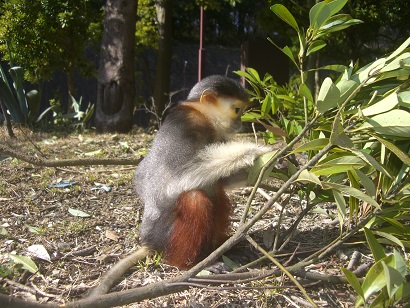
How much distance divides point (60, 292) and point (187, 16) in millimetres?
13895

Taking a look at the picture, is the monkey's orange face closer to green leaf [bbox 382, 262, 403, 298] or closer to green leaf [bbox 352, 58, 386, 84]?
green leaf [bbox 352, 58, 386, 84]

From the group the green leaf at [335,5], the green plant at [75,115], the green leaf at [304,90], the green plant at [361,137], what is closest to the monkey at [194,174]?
the green plant at [361,137]

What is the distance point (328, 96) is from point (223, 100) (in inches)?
48.2

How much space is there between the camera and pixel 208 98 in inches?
122

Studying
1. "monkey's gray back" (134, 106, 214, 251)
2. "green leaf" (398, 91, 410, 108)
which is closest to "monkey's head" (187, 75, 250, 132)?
"monkey's gray back" (134, 106, 214, 251)

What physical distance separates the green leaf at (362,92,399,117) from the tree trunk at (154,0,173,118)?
8.13m

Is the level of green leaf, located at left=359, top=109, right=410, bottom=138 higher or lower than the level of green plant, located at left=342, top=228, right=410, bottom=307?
higher

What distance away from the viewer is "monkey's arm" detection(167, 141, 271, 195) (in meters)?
2.72

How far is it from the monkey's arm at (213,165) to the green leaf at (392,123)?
91 cm

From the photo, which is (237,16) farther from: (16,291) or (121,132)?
(16,291)

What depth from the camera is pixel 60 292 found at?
2438 mm

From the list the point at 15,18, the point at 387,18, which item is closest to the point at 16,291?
the point at 15,18

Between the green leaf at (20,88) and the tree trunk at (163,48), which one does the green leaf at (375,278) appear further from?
the tree trunk at (163,48)

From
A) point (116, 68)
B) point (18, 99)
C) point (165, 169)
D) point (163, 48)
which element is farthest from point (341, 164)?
point (163, 48)
